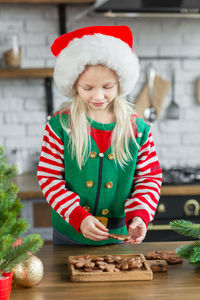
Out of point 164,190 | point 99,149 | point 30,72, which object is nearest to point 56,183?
point 99,149

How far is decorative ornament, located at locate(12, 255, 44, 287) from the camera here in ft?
3.36

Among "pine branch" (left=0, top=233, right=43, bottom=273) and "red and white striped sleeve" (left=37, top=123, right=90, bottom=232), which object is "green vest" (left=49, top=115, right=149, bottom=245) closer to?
"red and white striped sleeve" (left=37, top=123, right=90, bottom=232)

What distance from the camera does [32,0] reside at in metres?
2.58

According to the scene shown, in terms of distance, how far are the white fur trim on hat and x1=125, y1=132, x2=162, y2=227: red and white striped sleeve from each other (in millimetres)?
241

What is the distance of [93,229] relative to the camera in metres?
1.28

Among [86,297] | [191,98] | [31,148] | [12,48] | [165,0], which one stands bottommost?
[86,297]

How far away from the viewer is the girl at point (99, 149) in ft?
4.51

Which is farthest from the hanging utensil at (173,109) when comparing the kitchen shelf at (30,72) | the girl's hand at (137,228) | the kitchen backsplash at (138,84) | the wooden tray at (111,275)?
the wooden tray at (111,275)

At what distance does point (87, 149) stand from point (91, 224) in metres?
0.29

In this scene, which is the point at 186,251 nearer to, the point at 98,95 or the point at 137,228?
the point at 137,228

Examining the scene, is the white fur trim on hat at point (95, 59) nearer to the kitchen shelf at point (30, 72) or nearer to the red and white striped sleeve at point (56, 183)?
the red and white striped sleeve at point (56, 183)

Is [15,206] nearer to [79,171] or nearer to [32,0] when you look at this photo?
[79,171]

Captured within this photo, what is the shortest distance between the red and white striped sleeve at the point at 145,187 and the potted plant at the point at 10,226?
57cm

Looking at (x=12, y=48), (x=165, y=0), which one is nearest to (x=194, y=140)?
(x=165, y=0)
